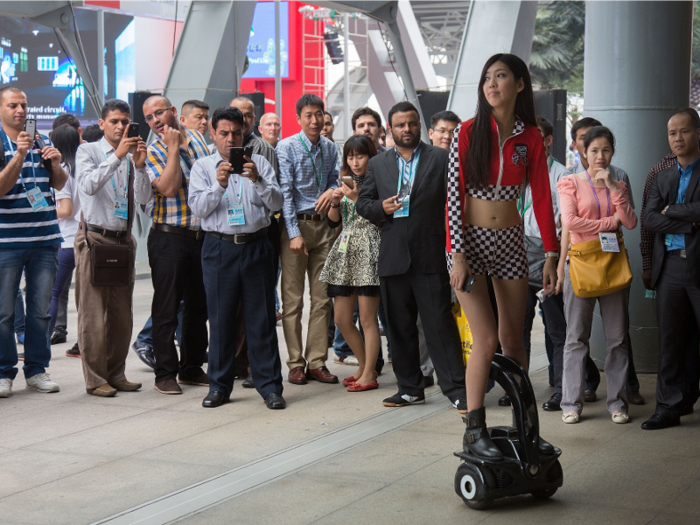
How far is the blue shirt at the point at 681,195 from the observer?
5.59 m

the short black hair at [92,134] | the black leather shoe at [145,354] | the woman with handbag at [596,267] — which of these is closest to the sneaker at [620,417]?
the woman with handbag at [596,267]

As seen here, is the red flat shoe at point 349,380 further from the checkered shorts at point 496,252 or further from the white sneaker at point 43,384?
the checkered shorts at point 496,252

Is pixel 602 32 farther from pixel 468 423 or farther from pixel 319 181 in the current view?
pixel 468 423

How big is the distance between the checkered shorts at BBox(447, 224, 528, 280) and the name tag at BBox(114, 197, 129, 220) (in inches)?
121

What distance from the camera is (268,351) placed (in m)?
6.30

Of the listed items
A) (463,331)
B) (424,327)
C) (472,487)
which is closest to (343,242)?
Answer: (424,327)

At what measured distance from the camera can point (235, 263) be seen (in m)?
6.21

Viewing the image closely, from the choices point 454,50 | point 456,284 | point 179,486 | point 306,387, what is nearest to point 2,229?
point 306,387

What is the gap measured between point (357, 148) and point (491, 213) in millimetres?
2318

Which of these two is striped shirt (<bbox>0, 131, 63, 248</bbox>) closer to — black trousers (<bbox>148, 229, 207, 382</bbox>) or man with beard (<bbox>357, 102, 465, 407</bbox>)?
black trousers (<bbox>148, 229, 207, 382</bbox>)

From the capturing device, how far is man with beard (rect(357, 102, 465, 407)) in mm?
5977

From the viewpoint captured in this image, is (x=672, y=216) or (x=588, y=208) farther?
(x=588, y=208)

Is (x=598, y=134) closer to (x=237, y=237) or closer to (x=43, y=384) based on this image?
(x=237, y=237)

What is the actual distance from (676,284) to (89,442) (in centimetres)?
355
